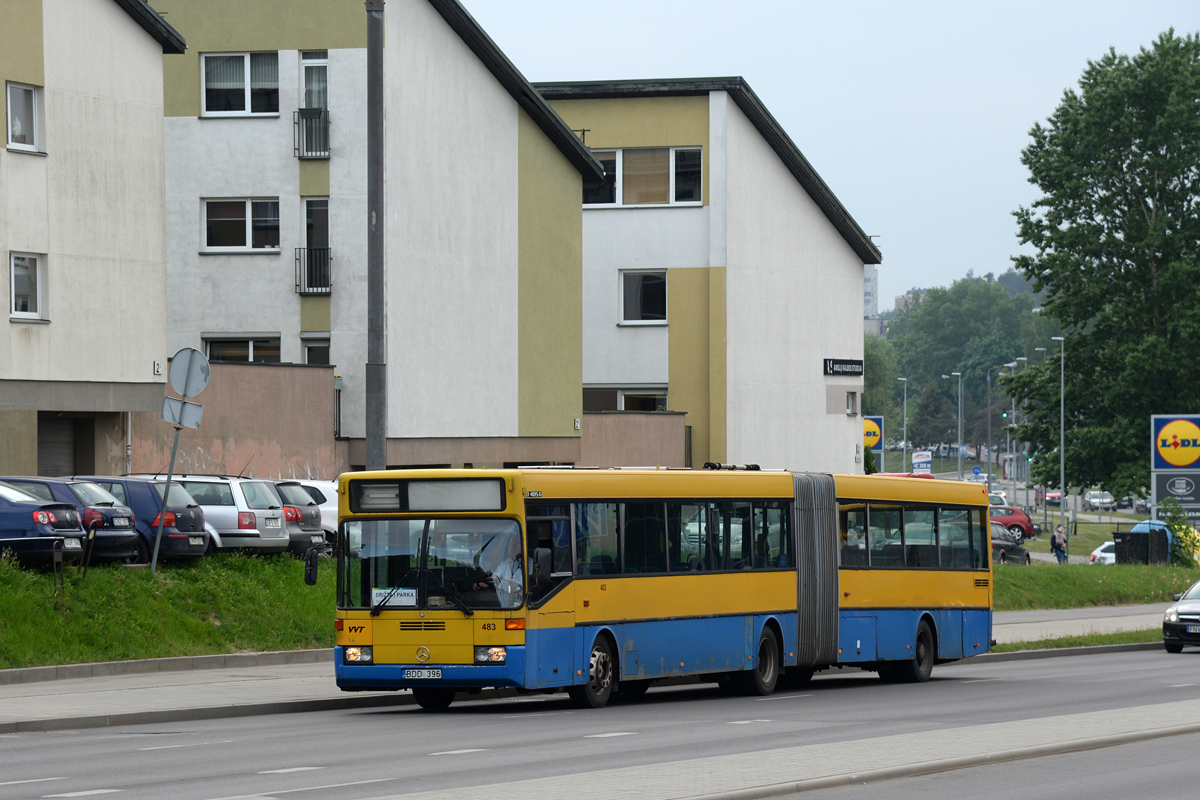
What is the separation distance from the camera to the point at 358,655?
1745cm

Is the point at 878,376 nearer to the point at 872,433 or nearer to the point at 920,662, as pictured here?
the point at 872,433

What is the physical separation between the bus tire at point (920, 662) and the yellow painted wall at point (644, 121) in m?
24.7

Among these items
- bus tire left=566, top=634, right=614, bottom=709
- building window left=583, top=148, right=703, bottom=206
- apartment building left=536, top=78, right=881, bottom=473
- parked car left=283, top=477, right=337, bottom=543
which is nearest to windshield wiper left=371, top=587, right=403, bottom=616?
bus tire left=566, top=634, right=614, bottom=709

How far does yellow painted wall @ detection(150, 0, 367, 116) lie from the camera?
3728cm

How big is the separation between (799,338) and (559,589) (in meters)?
32.9

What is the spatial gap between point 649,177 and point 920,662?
25618 millimetres

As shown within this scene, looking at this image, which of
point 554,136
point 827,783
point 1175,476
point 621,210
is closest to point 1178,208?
point 1175,476

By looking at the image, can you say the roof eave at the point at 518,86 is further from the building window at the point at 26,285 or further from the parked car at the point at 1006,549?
the parked car at the point at 1006,549

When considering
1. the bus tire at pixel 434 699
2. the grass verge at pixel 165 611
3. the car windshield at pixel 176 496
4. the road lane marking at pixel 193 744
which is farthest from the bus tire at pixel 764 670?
the car windshield at pixel 176 496

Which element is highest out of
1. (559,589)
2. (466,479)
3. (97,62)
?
(97,62)

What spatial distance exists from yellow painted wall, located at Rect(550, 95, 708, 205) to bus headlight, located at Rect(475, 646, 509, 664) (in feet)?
102

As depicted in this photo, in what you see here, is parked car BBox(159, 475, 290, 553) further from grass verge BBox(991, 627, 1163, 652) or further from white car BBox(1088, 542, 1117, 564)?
white car BBox(1088, 542, 1117, 564)

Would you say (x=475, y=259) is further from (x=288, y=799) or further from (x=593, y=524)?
(x=288, y=799)

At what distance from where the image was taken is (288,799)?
1070 cm
